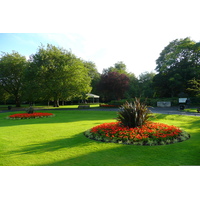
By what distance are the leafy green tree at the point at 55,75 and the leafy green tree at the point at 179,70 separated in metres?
18.8

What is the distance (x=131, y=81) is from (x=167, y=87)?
30.4 feet

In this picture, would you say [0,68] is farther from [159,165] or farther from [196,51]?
[196,51]

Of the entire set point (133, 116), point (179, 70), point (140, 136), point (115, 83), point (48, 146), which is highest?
point (179, 70)

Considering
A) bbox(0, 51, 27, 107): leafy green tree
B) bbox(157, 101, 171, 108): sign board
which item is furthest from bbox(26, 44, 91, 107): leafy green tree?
bbox(157, 101, 171, 108): sign board

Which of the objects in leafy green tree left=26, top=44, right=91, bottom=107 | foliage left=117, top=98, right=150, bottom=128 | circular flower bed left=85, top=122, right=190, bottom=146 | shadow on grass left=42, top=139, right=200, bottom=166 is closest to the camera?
shadow on grass left=42, top=139, right=200, bottom=166

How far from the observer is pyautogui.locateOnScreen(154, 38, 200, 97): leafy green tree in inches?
1170

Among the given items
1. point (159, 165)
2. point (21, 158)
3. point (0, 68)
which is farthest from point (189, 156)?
point (0, 68)

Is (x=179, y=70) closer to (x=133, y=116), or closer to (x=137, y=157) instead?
(x=133, y=116)

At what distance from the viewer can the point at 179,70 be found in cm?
3078

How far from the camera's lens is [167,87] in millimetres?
34344

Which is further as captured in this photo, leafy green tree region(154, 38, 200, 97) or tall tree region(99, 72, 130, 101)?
tall tree region(99, 72, 130, 101)

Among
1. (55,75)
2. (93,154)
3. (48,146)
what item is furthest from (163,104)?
(48,146)

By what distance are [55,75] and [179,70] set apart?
25771mm

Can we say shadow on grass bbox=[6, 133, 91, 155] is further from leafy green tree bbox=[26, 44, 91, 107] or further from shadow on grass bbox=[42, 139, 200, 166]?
leafy green tree bbox=[26, 44, 91, 107]
